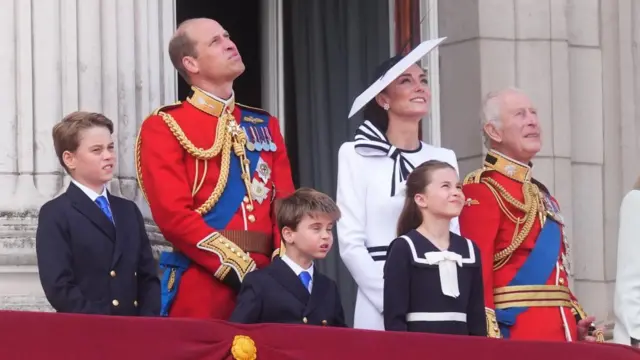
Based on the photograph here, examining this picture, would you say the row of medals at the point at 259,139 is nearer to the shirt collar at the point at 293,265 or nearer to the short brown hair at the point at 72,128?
the shirt collar at the point at 293,265

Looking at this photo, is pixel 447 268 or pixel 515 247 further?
pixel 515 247

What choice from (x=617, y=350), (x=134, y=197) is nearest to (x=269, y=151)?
(x=134, y=197)

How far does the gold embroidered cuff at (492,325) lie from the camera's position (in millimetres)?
9312

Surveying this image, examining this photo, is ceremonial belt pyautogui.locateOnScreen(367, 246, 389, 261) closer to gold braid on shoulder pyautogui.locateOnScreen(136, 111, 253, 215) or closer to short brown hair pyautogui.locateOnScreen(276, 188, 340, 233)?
short brown hair pyautogui.locateOnScreen(276, 188, 340, 233)

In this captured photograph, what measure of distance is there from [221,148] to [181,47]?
52 centimetres

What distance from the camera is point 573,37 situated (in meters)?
12.0

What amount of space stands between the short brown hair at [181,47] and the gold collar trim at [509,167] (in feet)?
5.19

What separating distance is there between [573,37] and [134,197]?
340 cm

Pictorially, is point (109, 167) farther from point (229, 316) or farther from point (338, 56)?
point (338, 56)

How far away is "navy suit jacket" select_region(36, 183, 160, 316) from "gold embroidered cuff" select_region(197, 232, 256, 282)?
261 mm

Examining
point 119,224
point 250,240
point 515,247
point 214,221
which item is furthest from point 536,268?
point 119,224

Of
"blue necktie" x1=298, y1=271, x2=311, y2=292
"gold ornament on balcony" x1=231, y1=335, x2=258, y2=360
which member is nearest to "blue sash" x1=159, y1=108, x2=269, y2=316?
"blue necktie" x1=298, y1=271, x2=311, y2=292

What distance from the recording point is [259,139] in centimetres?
952

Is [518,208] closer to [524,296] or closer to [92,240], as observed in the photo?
[524,296]
